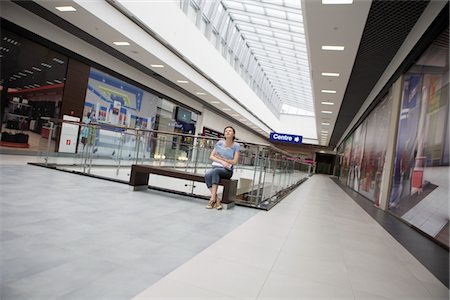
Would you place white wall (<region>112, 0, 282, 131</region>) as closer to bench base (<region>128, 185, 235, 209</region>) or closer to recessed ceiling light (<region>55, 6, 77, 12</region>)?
recessed ceiling light (<region>55, 6, 77, 12</region>)

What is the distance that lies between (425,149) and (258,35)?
53.0 feet

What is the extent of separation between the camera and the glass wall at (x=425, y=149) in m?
4.18

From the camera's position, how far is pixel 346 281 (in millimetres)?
2449

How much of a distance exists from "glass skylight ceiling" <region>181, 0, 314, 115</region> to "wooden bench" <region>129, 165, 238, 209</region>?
9753mm

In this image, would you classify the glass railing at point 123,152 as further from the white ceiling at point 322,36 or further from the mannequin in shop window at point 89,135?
the white ceiling at point 322,36

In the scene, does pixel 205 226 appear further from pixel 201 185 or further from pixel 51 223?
pixel 201 185

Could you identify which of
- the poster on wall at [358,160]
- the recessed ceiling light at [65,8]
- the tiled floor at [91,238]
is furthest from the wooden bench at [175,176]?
the poster on wall at [358,160]

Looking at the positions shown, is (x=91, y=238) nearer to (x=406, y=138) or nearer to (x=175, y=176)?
(x=175, y=176)

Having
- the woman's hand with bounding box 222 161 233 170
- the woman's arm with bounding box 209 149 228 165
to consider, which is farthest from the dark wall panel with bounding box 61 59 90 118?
the woman's hand with bounding box 222 161 233 170

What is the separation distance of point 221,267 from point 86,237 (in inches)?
46.3

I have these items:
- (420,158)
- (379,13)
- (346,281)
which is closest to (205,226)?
(346,281)

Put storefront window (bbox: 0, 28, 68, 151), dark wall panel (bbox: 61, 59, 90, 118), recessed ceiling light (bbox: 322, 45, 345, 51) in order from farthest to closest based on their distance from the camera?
dark wall panel (bbox: 61, 59, 90, 118)
storefront window (bbox: 0, 28, 68, 151)
recessed ceiling light (bbox: 322, 45, 345, 51)

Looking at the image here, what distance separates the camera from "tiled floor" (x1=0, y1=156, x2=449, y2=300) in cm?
190

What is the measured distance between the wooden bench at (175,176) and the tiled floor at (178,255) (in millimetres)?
489
